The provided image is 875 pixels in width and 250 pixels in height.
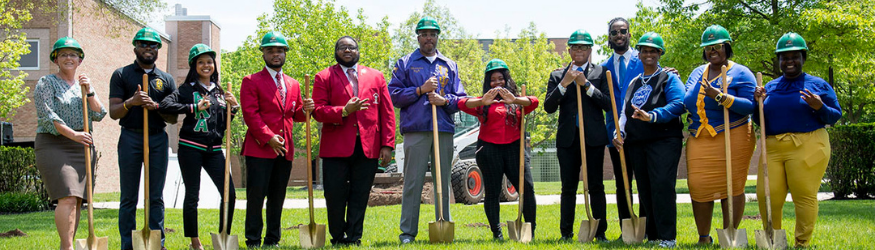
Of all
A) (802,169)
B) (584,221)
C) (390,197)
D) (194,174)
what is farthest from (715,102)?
(390,197)

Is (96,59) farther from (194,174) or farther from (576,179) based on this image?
(576,179)

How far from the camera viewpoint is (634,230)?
6.07 metres

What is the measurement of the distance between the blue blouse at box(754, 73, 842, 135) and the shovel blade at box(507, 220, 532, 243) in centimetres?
212

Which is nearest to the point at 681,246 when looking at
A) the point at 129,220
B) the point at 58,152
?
the point at 129,220

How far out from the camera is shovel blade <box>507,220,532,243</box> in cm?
621

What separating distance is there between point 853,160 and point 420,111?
10.3 meters

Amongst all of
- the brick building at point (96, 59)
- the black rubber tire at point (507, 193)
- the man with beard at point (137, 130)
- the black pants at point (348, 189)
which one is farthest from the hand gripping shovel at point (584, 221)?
the brick building at point (96, 59)

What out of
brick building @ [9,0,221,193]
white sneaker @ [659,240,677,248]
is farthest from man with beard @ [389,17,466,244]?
brick building @ [9,0,221,193]

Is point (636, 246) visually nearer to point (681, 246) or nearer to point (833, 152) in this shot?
point (681, 246)

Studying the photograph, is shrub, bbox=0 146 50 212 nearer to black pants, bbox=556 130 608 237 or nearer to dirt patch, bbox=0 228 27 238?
dirt patch, bbox=0 228 27 238

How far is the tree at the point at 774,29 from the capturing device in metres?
15.1

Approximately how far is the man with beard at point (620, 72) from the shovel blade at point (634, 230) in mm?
308

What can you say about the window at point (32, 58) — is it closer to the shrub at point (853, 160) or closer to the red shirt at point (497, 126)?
the red shirt at point (497, 126)

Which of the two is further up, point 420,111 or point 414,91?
point 414,91
